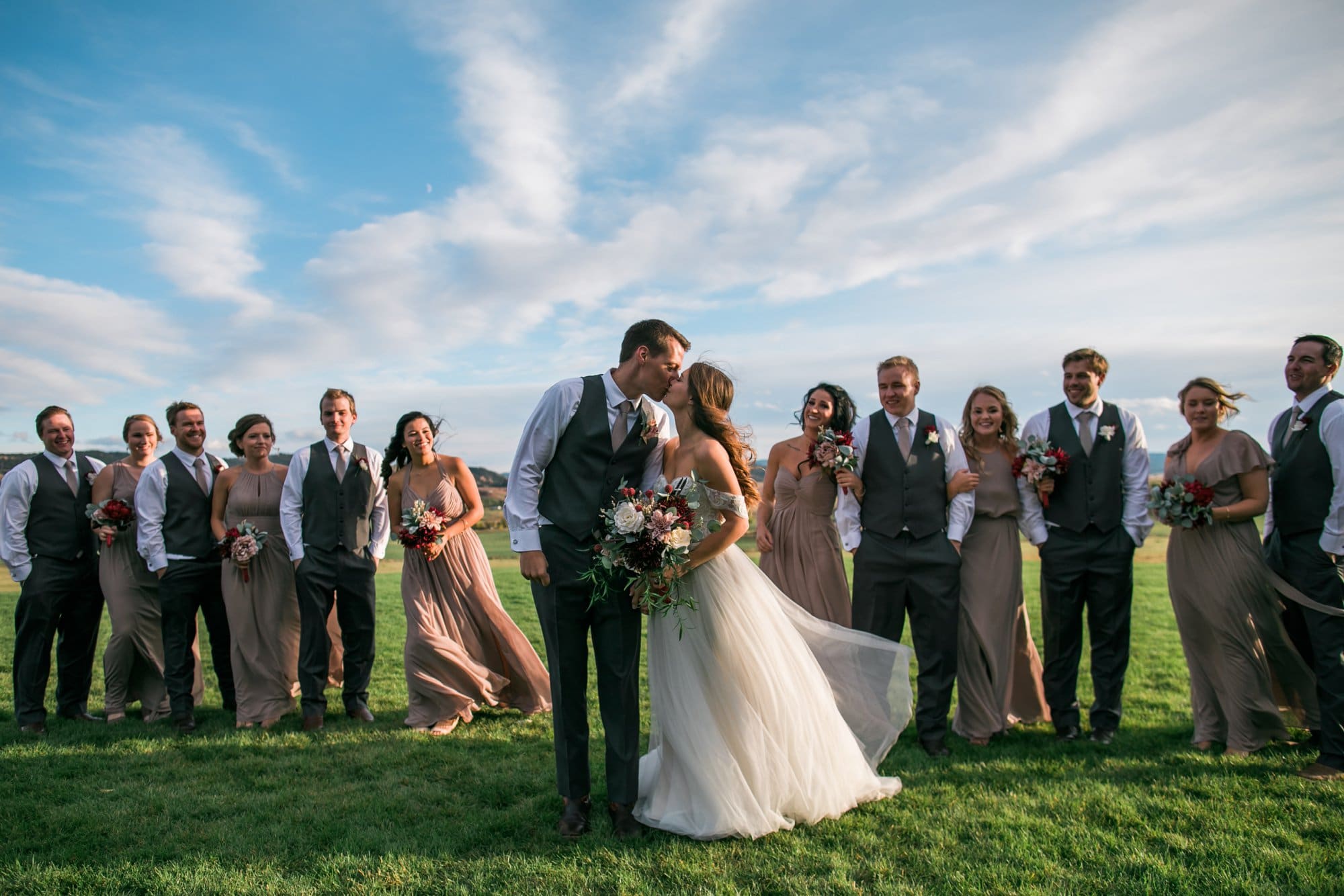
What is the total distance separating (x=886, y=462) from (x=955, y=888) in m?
3.43

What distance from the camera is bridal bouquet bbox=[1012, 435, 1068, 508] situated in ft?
22.5

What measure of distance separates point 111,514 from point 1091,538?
28.5 feet

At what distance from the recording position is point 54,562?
26.7 ft

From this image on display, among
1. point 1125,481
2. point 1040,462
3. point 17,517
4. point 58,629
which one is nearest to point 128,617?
point 58,629

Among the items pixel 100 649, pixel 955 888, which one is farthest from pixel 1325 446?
pixel 100 649

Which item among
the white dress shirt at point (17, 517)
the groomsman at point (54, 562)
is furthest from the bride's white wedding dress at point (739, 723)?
the white dress shirt at point (17, 517)

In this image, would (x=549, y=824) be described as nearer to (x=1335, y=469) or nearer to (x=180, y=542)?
(x=180, y=542)

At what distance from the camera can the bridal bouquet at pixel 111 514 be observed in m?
8.09

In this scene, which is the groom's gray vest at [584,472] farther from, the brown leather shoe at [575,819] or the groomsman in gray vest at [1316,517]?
the groomsman in gray vest at [1316,517]

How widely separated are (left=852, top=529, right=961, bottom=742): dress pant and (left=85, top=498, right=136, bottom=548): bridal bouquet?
22.1 feet

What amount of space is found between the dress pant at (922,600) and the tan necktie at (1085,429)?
133 centimetres

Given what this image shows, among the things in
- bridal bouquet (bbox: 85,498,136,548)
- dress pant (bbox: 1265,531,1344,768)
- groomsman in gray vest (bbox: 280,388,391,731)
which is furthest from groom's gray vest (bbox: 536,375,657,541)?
bridal bouquet (bbox: 85,498,136,548)

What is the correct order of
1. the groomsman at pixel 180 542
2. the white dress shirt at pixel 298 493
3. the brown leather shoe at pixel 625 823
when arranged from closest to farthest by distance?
1. the brown leather shoe at pixel 625 823
2. the white dress shirt at pixel 298 493
3. the groomsman at pixel 180 542

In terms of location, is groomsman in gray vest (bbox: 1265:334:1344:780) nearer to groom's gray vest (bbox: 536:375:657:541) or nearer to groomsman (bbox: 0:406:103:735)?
groom's gray vest (bbox: 536:375:657:541)
